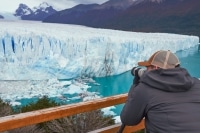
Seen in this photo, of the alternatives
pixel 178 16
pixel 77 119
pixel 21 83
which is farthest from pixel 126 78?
pixel 178 16

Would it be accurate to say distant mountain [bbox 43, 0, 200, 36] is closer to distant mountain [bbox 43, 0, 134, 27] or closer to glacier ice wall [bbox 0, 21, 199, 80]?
distant mountain [bbox 43, 0, 134, 27]

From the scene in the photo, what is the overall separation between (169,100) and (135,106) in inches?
5.4

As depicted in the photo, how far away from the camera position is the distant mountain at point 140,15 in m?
70.8

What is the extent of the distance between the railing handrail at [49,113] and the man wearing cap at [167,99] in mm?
451

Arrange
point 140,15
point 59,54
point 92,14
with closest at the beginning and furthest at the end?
1. point 59,54
2. point 140,15
3. point 92,14

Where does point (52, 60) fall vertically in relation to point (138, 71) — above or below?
below

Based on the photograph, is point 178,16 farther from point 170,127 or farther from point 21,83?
point 170,127

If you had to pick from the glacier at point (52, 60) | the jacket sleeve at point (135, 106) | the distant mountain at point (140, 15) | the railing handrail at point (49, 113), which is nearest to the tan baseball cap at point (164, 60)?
the jacket sleeve at point (135, 106)

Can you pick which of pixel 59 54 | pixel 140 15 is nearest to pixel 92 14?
pixel 140 15

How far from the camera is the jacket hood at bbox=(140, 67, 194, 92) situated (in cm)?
130

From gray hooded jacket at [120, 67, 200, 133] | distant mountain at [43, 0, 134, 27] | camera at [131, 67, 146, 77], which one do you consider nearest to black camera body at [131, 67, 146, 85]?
camera at [131, 67, 146, 77]

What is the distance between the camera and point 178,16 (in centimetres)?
7650

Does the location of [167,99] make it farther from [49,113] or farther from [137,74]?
[49,113]

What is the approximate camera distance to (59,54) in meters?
15.3
